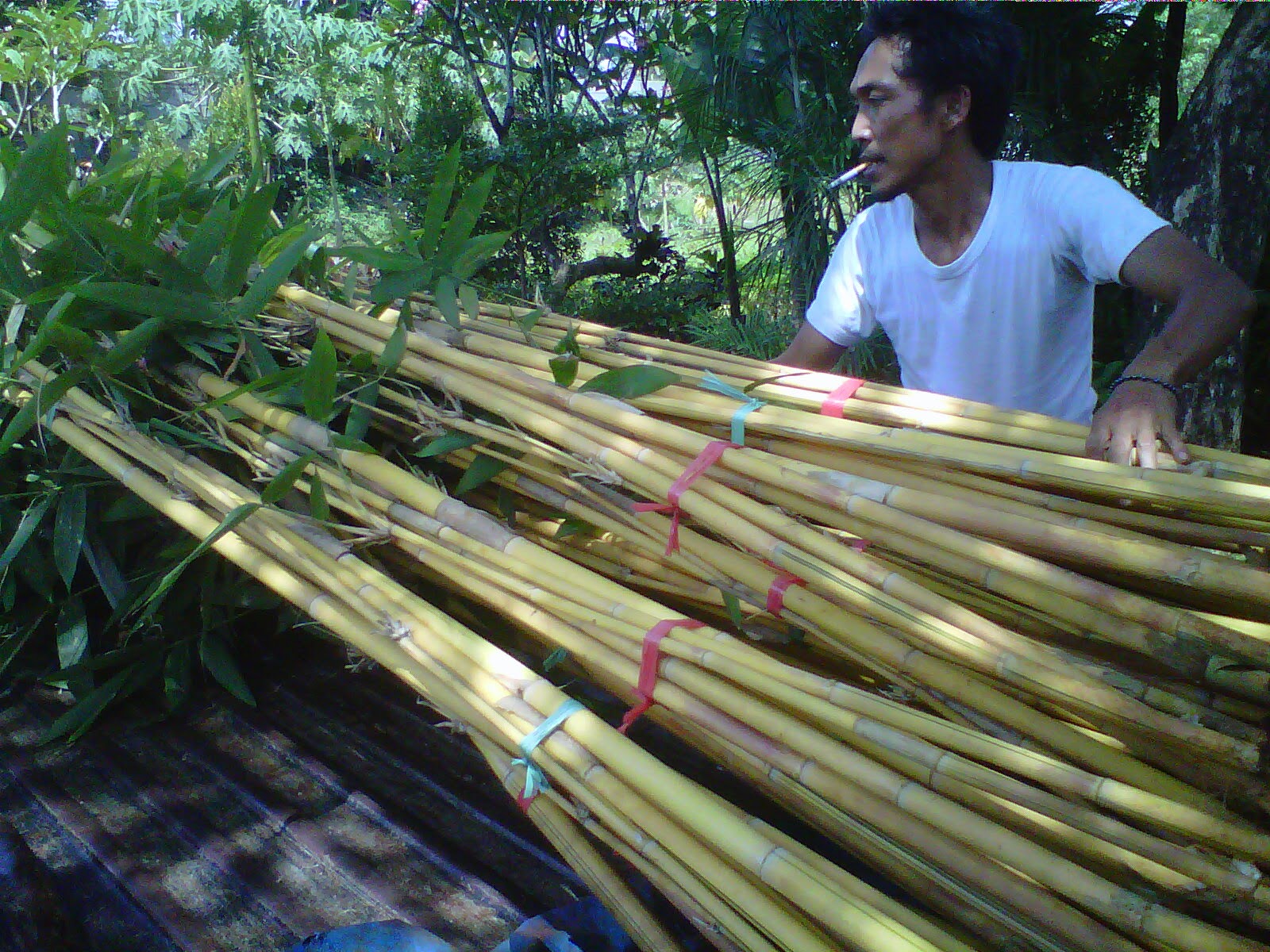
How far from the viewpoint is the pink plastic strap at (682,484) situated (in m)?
0.89

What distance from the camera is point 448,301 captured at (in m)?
1.24

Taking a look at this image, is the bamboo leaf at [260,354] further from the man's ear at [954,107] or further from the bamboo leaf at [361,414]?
the man's ear at [954,107]

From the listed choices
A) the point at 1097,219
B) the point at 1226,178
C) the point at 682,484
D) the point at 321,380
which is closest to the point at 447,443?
the point at 321,380

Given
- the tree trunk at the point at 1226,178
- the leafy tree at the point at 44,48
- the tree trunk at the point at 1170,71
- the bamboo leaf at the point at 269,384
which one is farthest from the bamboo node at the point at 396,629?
the leafy tree at the point at 44,48

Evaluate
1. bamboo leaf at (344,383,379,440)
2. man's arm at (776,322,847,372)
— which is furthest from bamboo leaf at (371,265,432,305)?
man's arm at (776,322,847,372)

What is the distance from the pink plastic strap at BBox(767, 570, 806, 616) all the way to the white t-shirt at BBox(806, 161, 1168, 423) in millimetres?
738

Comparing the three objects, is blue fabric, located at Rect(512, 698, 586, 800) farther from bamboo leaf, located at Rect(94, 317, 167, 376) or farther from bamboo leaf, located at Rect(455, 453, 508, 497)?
bamboo leaf, located at Rect(94, 317, 167, 376)

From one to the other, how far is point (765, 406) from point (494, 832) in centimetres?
66

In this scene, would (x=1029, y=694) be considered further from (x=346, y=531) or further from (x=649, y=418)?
(x=346, y=531)

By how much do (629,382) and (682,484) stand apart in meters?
0.19

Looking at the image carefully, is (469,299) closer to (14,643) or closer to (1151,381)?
(1151,381)

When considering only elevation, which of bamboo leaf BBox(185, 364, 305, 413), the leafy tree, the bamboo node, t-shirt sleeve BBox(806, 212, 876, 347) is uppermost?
the leafy tree

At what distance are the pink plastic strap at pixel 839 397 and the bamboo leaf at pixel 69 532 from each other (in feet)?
3.99

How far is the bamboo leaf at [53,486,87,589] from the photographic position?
4.73ft
